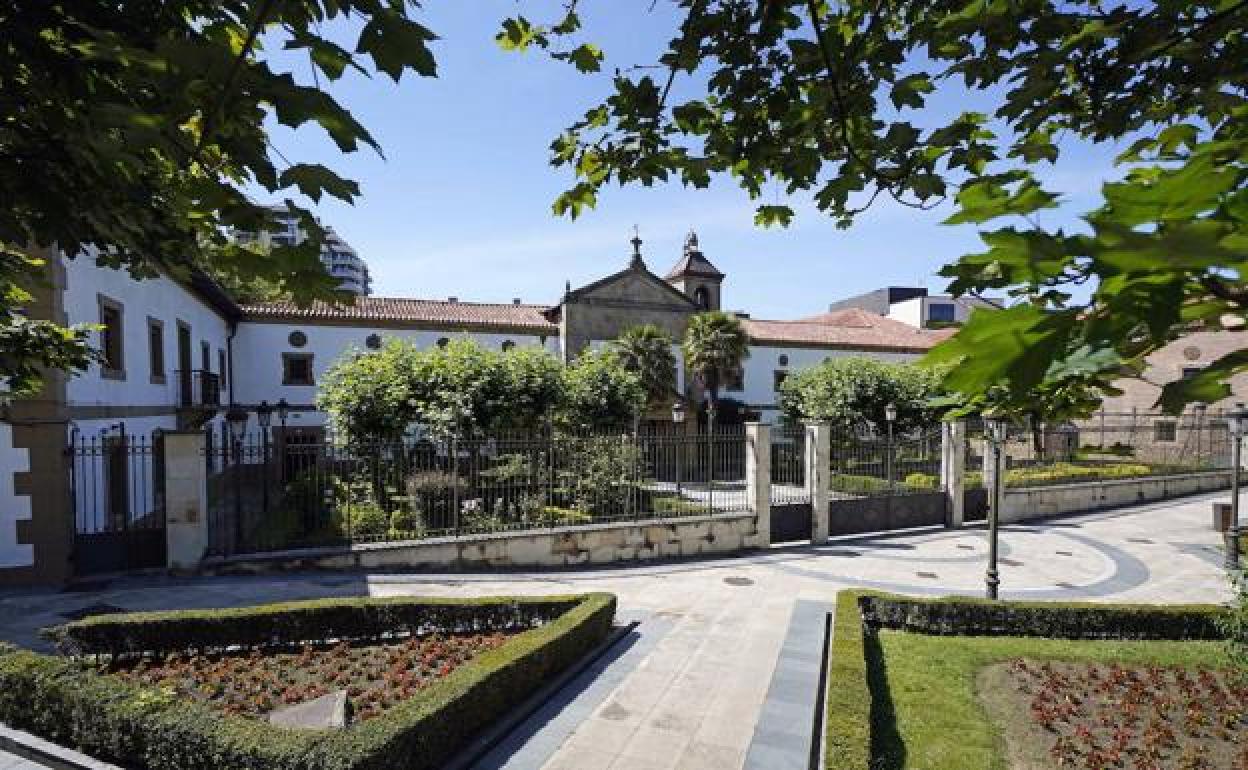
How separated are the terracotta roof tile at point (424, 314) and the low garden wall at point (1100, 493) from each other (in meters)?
18.4

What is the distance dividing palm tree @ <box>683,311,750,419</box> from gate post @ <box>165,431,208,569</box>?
19.3 m

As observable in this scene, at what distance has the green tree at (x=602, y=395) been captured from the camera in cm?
1981

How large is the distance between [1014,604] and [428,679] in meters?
7.73

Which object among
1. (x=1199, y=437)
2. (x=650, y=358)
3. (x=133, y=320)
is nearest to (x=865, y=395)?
(x=650, y=358)

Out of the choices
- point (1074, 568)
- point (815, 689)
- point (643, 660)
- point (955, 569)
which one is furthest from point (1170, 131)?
point (1074, 568)

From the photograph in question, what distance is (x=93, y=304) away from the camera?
12.2 metres

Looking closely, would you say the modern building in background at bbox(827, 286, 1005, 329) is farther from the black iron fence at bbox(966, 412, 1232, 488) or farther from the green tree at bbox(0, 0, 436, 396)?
the green tree at bbox(0, 0, 436, 396)

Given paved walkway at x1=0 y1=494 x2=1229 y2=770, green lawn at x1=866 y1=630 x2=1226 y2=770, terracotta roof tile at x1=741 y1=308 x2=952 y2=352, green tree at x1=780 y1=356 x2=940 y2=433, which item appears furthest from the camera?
terracotta roof tile at x1=741 y1=308 x2=952 y2=352

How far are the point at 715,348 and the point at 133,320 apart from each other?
19232 mm

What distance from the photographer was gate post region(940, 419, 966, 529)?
1745 centimetres

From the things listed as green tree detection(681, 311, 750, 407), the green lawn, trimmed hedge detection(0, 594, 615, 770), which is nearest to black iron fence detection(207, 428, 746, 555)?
trimmed hedge detection(0, 594, 615, 770)

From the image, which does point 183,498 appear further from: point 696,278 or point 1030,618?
point 696,278

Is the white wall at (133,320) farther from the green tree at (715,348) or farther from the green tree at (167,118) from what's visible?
the green tree at (715,348)

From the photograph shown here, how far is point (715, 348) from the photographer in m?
27.4
